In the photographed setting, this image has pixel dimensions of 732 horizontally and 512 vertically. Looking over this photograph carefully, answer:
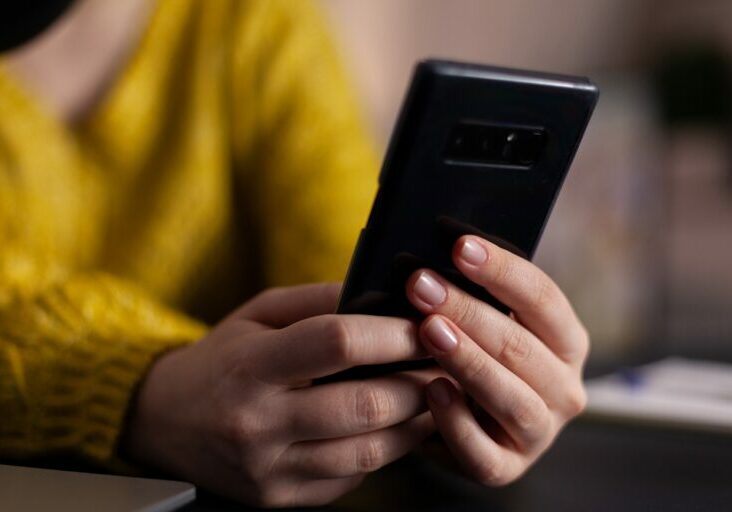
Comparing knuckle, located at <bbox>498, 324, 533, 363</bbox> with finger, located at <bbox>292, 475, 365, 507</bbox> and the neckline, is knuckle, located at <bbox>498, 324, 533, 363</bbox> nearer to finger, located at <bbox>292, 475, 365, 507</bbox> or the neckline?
finger, located at <bbox>292, 475, 365, 507</bbox>

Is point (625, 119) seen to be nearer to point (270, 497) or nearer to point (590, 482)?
point (590, 482)

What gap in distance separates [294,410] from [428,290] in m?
0.08

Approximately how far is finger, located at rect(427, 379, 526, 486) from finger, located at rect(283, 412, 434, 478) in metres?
0.02

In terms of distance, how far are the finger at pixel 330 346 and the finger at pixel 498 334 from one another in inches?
0.7

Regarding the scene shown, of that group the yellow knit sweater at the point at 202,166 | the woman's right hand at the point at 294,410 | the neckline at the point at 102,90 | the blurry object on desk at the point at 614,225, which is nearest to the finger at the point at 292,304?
the woman's right hand at the point at 294,410

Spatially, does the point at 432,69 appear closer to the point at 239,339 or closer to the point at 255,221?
the point at 239,339

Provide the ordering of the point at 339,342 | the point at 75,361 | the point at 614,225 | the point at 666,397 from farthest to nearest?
the point at 614,225 < the point at 666,397 < the point at 75,361 < the point at 339,342

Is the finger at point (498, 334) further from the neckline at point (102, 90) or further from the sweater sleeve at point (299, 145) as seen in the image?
the neckline at point (102, 90)

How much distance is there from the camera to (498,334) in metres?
0.37

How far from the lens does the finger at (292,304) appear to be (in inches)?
15.7

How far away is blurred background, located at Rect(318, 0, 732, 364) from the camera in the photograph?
5.68ft

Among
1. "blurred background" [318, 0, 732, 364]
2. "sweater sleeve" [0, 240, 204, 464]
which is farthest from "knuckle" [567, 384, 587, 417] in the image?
"blurred background" [318, 0, 732, 364]

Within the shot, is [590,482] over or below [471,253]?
below

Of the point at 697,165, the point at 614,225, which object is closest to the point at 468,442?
the point at 614,225
